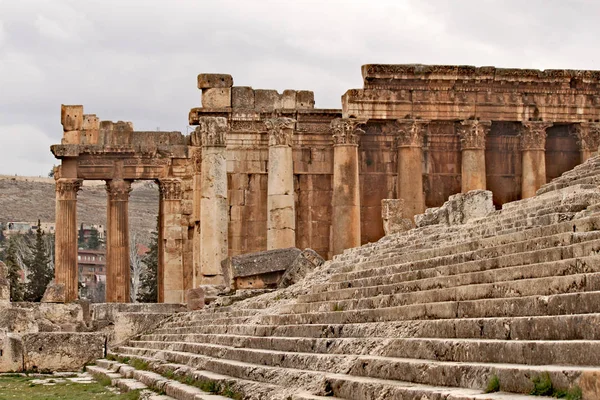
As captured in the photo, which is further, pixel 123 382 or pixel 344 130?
pixel 344 130

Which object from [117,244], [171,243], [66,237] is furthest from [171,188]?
[66,237]

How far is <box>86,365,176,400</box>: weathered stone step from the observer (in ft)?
56.0

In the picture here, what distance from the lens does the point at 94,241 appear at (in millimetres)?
113750

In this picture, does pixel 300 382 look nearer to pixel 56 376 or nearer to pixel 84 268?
pixel 56 376

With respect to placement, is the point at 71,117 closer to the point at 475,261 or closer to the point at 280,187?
the point at 280,187

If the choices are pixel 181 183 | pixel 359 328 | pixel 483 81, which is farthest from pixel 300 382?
pixel 181 183

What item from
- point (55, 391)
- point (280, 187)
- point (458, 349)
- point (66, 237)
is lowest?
point (55, 391)

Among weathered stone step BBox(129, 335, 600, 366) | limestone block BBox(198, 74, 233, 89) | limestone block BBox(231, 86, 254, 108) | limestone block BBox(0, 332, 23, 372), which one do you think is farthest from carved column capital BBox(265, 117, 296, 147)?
weathered stone step BBox(129, 335, 600, 366)

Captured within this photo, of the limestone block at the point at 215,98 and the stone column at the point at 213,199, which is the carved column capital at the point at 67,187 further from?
the stone column at the point at 213,199

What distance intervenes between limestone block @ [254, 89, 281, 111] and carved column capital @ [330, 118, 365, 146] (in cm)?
197

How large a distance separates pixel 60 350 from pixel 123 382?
563 centimetres

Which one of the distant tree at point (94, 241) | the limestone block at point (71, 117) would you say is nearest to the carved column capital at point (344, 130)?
the limestone block at point (71, 117)

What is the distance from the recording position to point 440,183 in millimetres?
35094

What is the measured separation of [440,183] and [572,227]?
64.9 ft
